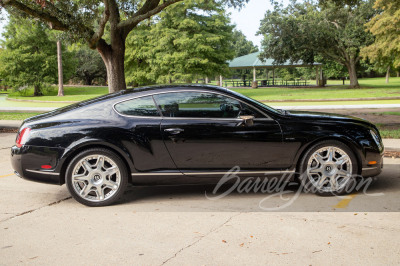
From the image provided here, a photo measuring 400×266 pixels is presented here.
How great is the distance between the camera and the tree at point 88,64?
63.9m

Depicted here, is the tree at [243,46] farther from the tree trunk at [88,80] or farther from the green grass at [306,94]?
the green grass at [306,94]

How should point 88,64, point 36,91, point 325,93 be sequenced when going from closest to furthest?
1. point 325,93
2. point 36,91
3. point 88,64

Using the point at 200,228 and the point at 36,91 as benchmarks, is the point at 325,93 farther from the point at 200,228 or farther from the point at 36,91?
the point at 36,91

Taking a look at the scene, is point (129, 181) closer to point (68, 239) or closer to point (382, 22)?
point (68, 239)

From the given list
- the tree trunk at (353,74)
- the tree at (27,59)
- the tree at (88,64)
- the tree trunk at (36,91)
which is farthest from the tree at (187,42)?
the tree at (88,64)

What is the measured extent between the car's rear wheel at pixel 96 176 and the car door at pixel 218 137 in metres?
0.71

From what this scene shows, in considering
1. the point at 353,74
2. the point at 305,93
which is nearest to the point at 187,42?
the point at 305,93

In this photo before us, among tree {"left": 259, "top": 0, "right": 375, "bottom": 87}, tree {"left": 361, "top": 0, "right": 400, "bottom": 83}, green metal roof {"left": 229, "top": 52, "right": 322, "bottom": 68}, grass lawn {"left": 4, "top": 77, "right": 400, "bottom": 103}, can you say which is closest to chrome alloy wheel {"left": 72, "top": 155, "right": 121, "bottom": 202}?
grass lawn {"left": 4, "top": 77, "right": 400, "bottom": 103}

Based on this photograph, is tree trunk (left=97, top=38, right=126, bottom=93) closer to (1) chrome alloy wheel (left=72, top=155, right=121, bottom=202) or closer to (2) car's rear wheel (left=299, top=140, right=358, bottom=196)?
(1) chrome alloy wheel (left=72, top=155, right=121, bottom=202)

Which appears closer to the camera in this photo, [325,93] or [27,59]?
[325,93]

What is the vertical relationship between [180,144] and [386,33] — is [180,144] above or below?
below

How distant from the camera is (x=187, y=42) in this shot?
116ft

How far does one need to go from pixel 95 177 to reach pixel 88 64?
203 ft

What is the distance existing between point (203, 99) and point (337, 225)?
7.40 feet
